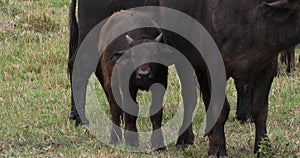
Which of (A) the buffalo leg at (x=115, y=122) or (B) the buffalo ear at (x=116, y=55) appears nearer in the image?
(B) the buffalo ear at (x=116, y=55)

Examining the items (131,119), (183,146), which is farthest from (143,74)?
(183,146)

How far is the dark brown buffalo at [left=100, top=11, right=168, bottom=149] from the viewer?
720 centimetres

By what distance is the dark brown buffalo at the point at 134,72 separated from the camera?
283 inches

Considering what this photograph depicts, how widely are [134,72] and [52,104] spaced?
2.62m

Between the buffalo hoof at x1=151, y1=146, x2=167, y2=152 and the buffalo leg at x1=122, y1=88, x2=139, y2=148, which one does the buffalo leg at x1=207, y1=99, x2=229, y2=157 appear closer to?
the buffalo hoof at x1=151, y1=146, x2=167, y2=152

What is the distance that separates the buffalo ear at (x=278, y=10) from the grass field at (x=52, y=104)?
1259 mm

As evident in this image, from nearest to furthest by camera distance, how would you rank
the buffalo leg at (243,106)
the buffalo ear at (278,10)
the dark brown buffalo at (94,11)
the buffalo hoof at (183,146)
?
the buffalo ear at (278,10) < the buffalo hoof at (183,146) < the dark brown buffalo at (94,11) < the buffalo leg at (243,106)

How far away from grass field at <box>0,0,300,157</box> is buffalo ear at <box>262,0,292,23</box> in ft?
4.13

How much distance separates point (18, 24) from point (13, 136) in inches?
231

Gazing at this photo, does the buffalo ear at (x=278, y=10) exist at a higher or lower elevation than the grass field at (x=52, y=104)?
higher

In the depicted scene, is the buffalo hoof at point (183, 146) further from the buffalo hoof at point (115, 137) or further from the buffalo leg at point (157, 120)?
the buffalo hoof at point (115, 137)

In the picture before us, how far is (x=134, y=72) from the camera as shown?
7277 millimetres

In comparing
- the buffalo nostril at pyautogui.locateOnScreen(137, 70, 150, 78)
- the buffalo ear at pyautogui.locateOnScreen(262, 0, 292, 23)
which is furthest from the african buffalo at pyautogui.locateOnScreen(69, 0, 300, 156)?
the buffalo nostril at pyautogui.locateOnScreen(137, 70, 150, 78)

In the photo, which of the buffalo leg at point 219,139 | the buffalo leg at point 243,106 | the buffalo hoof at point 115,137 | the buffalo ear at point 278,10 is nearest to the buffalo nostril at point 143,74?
the buffalo leg at point 219,139
